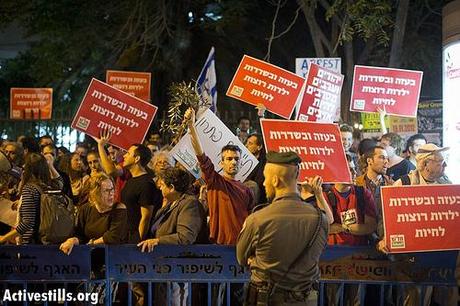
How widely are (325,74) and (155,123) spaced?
327 inches

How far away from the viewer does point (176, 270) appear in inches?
258

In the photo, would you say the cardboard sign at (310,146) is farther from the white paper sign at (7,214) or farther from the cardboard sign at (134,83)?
the cardboard sign at (134,83)

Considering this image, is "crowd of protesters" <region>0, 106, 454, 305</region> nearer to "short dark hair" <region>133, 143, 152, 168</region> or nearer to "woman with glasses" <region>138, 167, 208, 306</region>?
"woman with glasses" <region>138, 167, 208, 306</region>

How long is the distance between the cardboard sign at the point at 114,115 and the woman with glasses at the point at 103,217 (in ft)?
7.27

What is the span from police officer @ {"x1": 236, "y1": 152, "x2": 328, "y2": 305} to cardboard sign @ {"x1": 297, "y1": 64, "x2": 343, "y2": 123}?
4.72 meters

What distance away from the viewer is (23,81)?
2672 centimetres

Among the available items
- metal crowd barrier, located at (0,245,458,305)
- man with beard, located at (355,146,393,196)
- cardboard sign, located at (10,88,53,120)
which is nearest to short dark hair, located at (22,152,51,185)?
metal crowd barrier, located at (0,245,458,305)

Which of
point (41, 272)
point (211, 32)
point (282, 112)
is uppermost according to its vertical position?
point (211, 32)

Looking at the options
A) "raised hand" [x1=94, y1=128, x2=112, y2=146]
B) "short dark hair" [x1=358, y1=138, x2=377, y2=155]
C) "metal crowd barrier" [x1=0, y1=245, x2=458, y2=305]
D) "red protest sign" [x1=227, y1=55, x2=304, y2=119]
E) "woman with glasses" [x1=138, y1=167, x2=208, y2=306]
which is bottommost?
"metal crowd barrier" [x1=0, y1=245, x2=458, y2=305]

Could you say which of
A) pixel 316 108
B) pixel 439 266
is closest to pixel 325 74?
pixel 316 108

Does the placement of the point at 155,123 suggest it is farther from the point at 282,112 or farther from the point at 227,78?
the point at 282,112

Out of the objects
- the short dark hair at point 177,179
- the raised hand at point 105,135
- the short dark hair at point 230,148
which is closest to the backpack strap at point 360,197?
the short dark hair at point 230,148

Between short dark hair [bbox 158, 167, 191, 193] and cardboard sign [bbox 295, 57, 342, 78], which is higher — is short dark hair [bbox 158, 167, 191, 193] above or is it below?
below

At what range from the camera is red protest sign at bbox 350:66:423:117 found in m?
10.0
